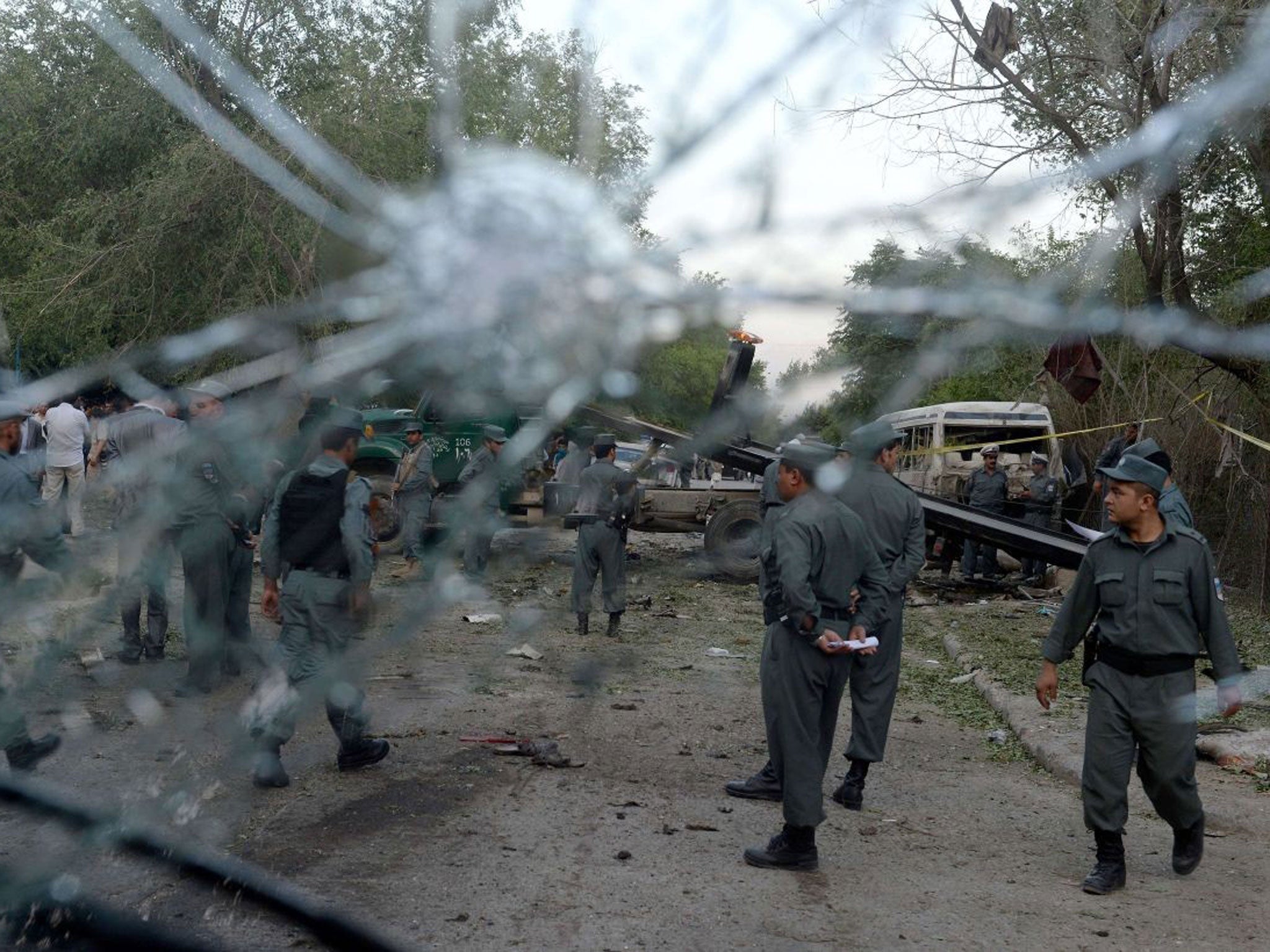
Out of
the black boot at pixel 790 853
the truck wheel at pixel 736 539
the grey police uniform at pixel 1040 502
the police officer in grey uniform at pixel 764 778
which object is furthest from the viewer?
the grey police uniform at pixel 1040 502

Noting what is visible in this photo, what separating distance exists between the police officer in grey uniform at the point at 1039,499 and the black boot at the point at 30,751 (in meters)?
13.4

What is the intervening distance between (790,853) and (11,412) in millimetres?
3076

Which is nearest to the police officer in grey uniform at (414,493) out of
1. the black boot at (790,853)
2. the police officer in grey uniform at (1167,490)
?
the black boot at (790,853)

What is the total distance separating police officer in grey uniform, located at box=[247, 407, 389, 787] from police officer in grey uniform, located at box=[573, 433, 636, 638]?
0.58 m

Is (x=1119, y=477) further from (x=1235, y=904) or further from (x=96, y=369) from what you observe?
(x=96, y=369)

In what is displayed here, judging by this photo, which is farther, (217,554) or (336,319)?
(217,554)

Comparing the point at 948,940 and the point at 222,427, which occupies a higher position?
the point at 222,427

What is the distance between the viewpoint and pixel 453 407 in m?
2.94

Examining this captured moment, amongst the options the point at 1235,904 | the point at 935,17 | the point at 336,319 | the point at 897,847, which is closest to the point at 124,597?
the point at 336,319

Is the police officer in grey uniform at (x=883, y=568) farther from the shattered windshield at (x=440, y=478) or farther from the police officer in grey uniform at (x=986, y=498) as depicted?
the police officer in grey uniform at (x=986, y=498)

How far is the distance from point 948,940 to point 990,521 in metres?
7.27

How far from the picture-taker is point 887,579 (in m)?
6.07

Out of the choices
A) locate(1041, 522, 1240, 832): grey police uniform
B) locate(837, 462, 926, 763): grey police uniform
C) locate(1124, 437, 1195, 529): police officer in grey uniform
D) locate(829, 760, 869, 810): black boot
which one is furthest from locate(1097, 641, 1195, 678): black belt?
locate(1124, 437, 1195, 529): police officer in grey uniform

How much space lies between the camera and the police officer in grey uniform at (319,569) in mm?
3176
